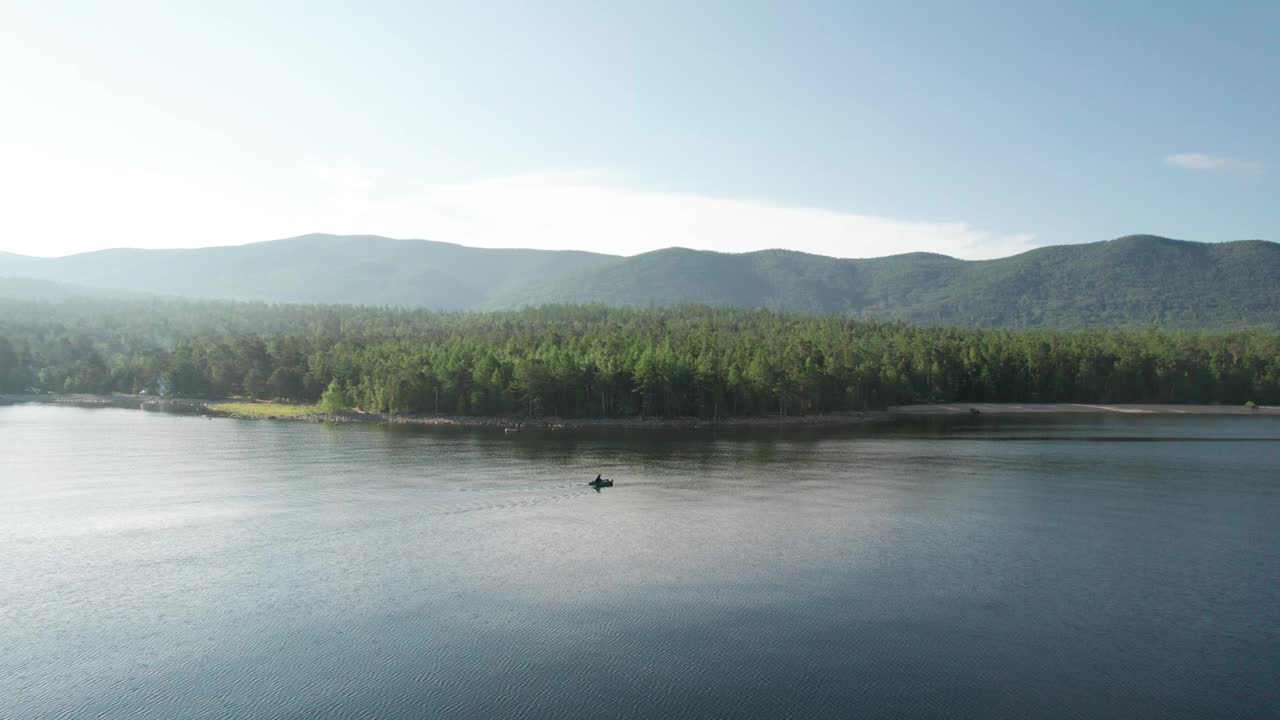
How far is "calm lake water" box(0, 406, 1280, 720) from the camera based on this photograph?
22.4 m

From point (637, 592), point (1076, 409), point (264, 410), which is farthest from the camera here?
point (1076, 409)

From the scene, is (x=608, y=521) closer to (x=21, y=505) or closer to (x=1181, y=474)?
(x=21, y=505)

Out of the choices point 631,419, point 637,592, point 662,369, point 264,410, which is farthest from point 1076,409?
point 264,410

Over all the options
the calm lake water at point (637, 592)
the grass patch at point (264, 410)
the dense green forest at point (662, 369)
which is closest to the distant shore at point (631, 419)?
the grass patch at point (264, 410)

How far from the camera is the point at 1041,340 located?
157000mm

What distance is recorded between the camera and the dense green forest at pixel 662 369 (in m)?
106

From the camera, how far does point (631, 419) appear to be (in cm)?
10300

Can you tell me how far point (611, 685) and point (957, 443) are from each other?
68624 mm

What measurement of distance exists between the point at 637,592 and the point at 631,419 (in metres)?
72.3

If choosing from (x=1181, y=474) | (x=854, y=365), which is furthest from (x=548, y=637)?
(x=854, y=365)

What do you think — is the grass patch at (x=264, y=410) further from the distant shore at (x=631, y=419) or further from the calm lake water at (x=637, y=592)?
the calm lake water at (x=637, y=592)

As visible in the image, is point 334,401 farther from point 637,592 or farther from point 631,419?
point 637,592

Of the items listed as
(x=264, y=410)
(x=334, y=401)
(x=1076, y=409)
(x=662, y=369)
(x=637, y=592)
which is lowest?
(x=637, y=592)

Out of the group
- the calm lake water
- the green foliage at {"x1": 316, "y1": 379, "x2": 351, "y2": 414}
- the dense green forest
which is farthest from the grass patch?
the calm lake water
